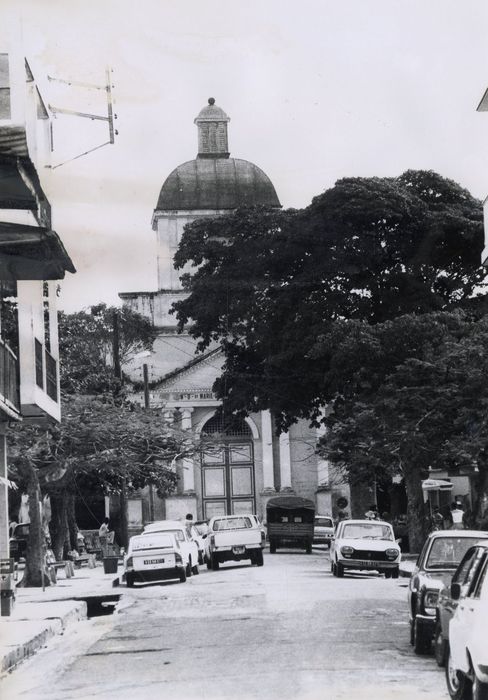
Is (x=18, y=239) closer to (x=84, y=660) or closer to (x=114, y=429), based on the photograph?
(x=84, y=660)

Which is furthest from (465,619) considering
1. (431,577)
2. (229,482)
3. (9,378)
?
(229,482)

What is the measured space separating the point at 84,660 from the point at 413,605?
12.9 feet

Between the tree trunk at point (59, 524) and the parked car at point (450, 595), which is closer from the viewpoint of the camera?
the parked car at point (450, 595)

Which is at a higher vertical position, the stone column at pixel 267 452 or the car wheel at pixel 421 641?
the stone column at pixel 267 452

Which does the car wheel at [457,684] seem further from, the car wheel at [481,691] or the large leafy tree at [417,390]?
the large leafy tree at [417,390]

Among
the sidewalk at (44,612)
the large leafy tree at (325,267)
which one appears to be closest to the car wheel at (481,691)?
the sidewalk at (44,612)

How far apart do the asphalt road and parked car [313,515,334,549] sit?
2466 centimetres

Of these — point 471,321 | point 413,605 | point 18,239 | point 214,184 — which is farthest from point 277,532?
point 413,605

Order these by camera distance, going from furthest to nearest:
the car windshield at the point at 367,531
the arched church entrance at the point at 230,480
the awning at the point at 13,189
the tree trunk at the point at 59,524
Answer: the arched church entrance at the point at 230,480 < the tree trunk at the point at 59,524 < the car windshield at the point at 367,531 < the awning at the point at 13,189

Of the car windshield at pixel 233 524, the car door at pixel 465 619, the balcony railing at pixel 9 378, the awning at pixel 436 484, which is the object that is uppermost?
the balcony railing at pixel 9 378

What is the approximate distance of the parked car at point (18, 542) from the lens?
46.3m

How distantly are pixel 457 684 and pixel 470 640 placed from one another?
3.41ft

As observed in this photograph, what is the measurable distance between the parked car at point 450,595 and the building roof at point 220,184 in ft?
180

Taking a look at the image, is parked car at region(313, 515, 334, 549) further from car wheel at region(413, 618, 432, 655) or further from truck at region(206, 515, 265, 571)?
car wheel at region(413, 618, 432, 655)
